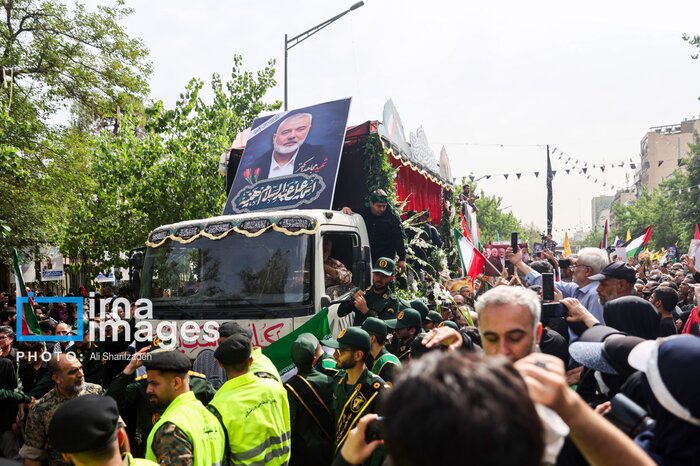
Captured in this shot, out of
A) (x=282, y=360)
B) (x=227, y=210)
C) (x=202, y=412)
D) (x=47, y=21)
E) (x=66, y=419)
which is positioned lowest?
(x=282, y=360)

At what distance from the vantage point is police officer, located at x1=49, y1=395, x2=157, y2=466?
2439 mm

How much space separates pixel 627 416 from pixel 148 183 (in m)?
12.8

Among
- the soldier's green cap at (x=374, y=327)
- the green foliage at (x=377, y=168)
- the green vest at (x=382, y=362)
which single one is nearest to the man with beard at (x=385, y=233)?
the green foliage at (x=377, y=168)

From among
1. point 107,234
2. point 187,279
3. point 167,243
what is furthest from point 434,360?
point 107,234

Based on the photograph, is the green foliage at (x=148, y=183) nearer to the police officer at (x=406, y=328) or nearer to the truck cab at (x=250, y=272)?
the truck cab at (x=250, y=272)

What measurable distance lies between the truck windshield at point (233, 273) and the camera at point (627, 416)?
18.5 feet

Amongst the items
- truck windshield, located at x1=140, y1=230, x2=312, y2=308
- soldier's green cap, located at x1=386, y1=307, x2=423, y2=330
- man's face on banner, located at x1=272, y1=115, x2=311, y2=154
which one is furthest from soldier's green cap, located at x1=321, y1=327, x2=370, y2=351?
man's face on banner, located at x1=272, y1=115, x2=311, y2=154

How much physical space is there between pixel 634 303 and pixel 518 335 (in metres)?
1.26

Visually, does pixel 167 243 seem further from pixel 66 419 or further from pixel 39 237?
pixel 39 237

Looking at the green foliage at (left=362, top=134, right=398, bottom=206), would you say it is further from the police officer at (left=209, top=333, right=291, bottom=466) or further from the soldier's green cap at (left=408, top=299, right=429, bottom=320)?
the police officer at (left=209, top=333, right=291, bottom=466)

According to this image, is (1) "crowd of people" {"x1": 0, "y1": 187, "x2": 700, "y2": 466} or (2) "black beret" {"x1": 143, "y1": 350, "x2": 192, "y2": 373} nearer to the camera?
(1) "crowd of people" {"x1": 0, "y1": 187, "x2": 700, "y2": 466}

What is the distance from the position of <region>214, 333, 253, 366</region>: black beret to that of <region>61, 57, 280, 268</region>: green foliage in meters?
9.96

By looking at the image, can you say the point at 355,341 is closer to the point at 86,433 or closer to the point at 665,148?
the point at 86,433

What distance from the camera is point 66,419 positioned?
2473 mm
